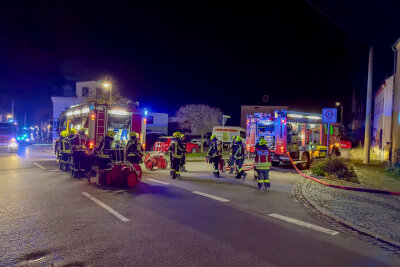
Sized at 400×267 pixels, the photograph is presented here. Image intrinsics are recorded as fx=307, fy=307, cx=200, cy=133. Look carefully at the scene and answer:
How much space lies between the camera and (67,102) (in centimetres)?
4422

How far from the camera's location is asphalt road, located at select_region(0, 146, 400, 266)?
13.7ft

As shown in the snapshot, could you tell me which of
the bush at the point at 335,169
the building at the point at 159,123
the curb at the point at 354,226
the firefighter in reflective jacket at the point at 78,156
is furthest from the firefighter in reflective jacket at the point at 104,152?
the building at the point at 159,123

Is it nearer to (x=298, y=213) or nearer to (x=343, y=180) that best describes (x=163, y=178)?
(x=298, y=213)

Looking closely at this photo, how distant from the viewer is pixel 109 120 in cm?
1259

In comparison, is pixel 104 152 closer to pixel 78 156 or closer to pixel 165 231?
pixel 78 156

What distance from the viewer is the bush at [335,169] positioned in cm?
1123

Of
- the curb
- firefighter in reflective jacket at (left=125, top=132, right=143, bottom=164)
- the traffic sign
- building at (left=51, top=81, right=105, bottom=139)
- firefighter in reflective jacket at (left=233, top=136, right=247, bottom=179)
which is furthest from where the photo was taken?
building at (left=51, top=81, right=105, bottom=139)

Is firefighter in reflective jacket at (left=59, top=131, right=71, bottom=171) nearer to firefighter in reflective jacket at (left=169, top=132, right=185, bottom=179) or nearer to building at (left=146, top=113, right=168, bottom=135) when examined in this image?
firefighter in reflective jacket at (left=169, top=132, right=185, bottom=179)

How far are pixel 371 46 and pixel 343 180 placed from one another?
8.93 metres

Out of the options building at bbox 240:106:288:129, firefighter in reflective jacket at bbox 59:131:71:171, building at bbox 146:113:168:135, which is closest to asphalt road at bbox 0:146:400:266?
firefighter in reflective jacket at bbox 59:131:71:171

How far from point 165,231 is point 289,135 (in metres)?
10.5

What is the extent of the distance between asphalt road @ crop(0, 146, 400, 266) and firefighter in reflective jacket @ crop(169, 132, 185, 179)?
77.7 inches

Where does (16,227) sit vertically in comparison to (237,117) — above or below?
below

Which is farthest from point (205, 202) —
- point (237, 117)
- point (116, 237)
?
point (237, 117)
